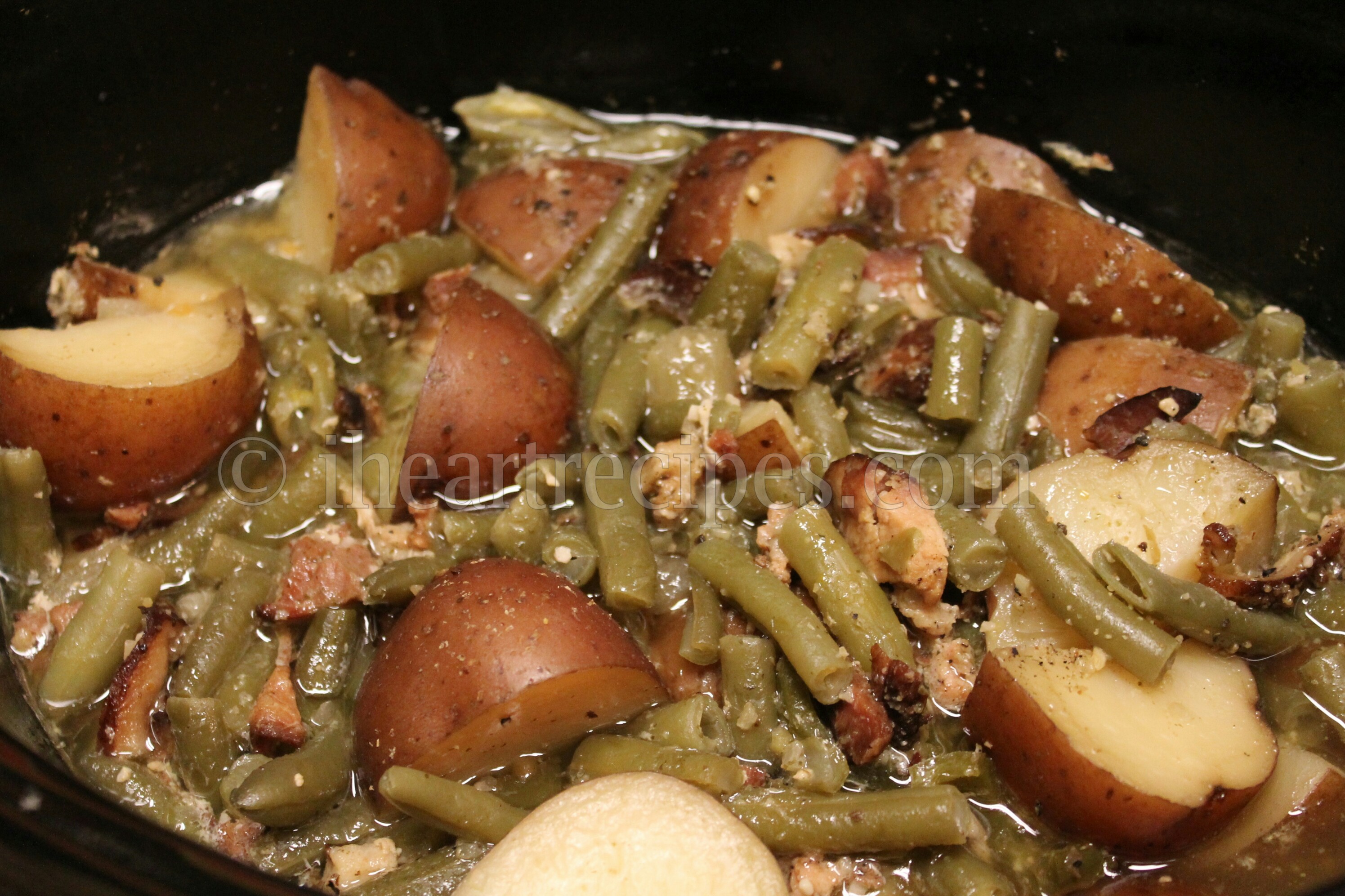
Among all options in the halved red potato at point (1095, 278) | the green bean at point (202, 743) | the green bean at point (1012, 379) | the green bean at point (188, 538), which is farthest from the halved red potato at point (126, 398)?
the halved red potato at point (1095, 278)

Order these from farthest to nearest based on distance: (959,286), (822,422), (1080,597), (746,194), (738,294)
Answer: (746,194) < (959,286) < (738,294) < (822,422) < (1080,597)

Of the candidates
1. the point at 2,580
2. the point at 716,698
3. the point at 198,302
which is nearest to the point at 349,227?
the point at 198,302

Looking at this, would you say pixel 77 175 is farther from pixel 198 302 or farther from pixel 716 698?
pixel 716 698

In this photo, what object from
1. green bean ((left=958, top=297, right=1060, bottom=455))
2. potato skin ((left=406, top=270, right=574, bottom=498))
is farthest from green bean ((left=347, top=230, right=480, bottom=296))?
green bean ((left=958, top=297, right=1060, bottom=455))

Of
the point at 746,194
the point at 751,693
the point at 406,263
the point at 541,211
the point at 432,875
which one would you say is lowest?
the point at 432,875

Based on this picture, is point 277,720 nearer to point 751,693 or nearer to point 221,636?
point 221,636

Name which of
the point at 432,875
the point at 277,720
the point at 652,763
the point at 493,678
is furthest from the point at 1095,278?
the point at 277,720

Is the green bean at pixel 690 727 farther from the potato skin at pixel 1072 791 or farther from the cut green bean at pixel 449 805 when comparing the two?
the potato skin at pixel 1072 791
